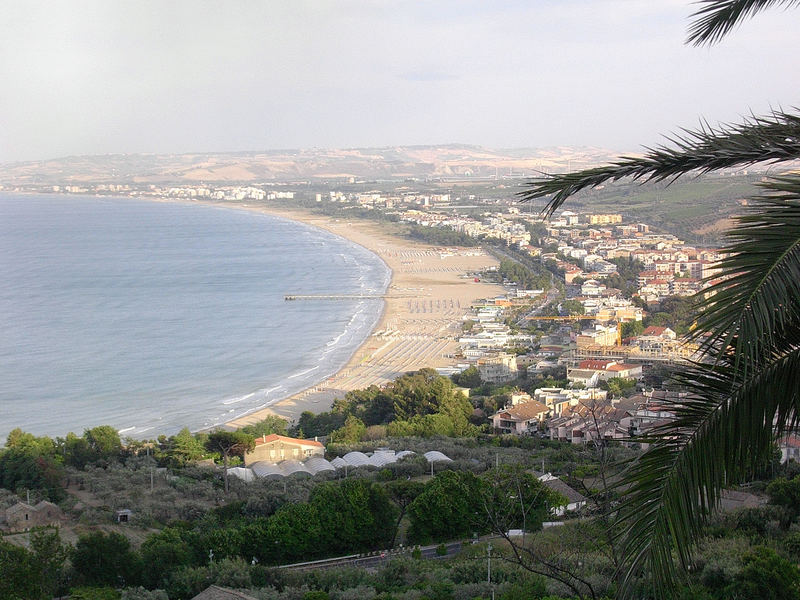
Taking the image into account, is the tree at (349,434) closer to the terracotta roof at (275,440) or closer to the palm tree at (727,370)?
the terracotta roof at (275,440)

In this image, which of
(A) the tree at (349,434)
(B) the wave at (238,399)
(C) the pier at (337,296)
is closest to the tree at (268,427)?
(A) the tree at (349,434)

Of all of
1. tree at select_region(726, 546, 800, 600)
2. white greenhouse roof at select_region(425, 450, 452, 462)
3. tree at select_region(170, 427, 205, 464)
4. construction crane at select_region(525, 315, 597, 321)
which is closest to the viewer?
tree at select_region(726, 546, 800, 600)

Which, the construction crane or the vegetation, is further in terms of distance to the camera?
the construction crane

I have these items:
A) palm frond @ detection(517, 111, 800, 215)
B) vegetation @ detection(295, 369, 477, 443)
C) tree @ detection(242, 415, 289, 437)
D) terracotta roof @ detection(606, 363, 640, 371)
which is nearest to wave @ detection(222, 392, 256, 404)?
vegetation @ detection(295, 369, 477, 443)

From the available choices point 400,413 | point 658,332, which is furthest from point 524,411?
point 658,332

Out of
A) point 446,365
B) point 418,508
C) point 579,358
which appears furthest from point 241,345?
point 418,508

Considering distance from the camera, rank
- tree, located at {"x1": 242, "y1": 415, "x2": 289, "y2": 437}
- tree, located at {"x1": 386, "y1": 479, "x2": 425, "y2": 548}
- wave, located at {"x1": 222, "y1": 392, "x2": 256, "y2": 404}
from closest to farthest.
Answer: tree, located at {"x1": 386, "y1": 479, "x2": 425, "y2": 548}
tree, located at {"x1": 242, "y1": 415, "x2": 289, "y2": 437}
wave, located at {"x1": 222, "y1": 392, "x2": 256, "y2": 404}

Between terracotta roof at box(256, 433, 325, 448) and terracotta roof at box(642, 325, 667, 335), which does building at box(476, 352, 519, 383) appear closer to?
terracotta roof at box(642, 325, 667, 335)
